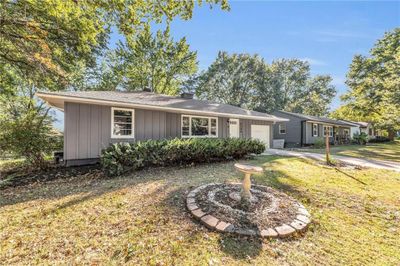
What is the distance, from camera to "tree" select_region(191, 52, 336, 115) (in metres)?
32.6

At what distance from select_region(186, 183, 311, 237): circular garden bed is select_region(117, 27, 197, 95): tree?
1851cm

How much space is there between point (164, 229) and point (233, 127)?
35.0ft

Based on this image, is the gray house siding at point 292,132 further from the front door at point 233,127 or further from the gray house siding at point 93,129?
the gray house siding at point 93,129

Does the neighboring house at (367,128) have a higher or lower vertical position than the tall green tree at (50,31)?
lower

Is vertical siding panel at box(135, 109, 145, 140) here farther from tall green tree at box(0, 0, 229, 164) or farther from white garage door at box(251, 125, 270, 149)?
white garage door at box(251, 125, 270, 149)

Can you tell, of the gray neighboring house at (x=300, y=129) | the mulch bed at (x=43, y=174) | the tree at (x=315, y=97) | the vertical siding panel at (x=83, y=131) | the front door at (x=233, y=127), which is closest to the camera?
the mulch bed at (x=43, y=174)

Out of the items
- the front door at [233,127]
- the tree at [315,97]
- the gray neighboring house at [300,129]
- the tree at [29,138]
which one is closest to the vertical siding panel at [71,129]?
the tree at [29,138]

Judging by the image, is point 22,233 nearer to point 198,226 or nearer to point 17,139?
point 198,226

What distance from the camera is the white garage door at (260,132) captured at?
1457cm

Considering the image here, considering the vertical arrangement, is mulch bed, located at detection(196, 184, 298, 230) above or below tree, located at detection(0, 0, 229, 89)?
below

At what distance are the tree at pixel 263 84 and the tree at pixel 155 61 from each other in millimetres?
6656

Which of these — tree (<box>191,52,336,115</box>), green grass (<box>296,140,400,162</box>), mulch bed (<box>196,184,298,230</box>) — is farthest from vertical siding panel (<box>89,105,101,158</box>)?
tree (<box>191,52,336,115</box>)

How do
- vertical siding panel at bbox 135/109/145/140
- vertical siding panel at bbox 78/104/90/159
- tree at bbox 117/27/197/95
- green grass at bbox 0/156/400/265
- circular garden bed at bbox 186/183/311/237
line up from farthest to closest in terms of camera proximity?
tree at bbox 117/27/197/95 < vertical siding panel at bbox 135/109/145/140 < vertical siding panel at bbox 78/104/90/159 < circular garden bed at bbox 186/183/311/237 < green grass at bbox 0/156/400/265

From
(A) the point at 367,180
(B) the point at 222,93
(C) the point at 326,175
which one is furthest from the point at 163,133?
(B) the point at 222,93
